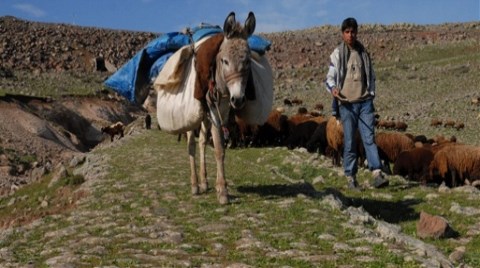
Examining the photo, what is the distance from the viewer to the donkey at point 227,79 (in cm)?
768

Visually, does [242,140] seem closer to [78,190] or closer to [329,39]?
[78,190]

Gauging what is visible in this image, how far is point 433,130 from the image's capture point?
26000 mm

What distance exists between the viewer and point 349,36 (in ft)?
30.9

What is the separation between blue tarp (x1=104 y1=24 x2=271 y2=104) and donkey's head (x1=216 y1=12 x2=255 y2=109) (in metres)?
1.37

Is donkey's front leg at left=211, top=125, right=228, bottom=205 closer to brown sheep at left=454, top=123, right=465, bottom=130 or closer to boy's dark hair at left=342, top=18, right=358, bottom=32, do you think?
boy's dark hair at left=342, top=18, right=358, bottom=32

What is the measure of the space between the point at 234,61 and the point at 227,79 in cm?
22

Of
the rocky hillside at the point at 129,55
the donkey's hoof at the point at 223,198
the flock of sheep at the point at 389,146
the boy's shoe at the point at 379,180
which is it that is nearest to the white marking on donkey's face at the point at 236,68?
the flock of sheep at the point at 389,146

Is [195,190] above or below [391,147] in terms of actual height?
below

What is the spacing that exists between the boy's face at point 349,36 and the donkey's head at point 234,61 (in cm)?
181

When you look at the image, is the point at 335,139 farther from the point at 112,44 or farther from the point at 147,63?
the point at 112,44

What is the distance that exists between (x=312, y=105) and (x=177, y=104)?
89.3 ft

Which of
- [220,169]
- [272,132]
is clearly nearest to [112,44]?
[272,132]

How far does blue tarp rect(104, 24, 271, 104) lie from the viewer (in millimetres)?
Result: 9594

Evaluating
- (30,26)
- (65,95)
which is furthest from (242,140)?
(30,26)
